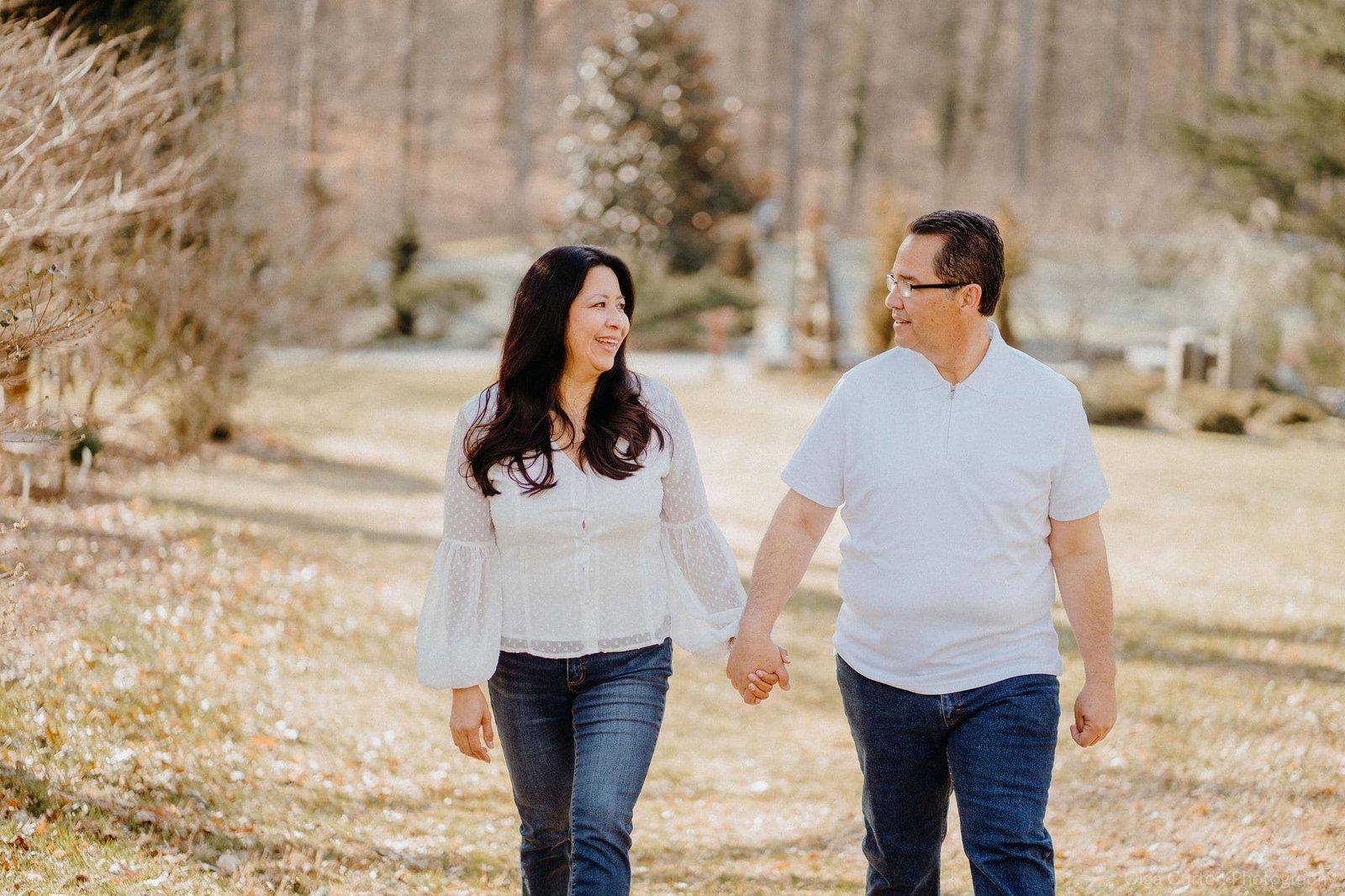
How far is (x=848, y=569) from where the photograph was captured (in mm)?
3355

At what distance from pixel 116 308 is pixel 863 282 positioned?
118 ft

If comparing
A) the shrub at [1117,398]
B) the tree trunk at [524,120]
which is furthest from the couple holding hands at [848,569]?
the tree trunk at [524,120]

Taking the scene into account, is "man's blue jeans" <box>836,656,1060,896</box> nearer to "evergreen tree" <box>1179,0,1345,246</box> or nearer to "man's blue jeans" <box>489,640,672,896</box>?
"man's blue jeans" <box>489,640,672,896</box>

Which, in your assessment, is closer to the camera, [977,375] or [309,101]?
[977,375]

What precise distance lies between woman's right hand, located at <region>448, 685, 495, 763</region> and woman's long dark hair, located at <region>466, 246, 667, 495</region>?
50 centimetres

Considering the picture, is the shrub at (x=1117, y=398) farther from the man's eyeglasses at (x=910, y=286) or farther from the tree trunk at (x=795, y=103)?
the tree trunk at (x=795, y=103)

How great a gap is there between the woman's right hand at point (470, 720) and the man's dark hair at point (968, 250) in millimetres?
1533

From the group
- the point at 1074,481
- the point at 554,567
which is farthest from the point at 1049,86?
the point at 554,567

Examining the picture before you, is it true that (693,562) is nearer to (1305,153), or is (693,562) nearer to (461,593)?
(461,593)

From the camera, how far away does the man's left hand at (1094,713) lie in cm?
323

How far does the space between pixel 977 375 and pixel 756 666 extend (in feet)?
2.96

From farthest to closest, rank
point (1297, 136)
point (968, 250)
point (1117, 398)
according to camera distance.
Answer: point (1117, 398) → point (1297, 136) → point (968, 250)

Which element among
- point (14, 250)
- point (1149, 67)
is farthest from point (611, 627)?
point (1149, 67)

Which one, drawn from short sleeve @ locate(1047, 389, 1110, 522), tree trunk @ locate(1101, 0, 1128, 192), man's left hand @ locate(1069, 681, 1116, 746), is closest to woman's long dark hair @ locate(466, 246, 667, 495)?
short sleeve @ locate(1047, 389, 1110, 522)
